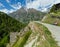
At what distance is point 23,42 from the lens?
17.9 metres

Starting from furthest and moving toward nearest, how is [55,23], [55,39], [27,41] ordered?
[55,23]
[27,41]
[55,39]

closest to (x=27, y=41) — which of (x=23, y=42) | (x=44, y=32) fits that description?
Answer: (x=23, y=42)

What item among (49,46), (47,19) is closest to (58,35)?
(49,46)

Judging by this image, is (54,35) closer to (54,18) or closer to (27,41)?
(27,41)

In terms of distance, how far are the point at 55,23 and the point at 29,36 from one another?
4073mm

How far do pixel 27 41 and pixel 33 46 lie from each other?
2.80 m

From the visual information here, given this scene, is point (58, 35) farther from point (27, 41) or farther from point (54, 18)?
point (54, 18)

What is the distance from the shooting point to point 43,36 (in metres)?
14.4

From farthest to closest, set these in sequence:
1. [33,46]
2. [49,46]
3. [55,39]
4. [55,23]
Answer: [55,23] → [33,46] → [55,39] → [49,46]

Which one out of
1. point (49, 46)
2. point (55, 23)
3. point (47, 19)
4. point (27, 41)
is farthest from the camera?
point (47, 19)

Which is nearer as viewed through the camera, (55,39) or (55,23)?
(55,39)

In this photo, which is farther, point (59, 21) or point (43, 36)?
point (59, 21)

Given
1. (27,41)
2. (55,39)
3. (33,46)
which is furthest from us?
(27,41)

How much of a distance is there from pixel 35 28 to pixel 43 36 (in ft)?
13.2
